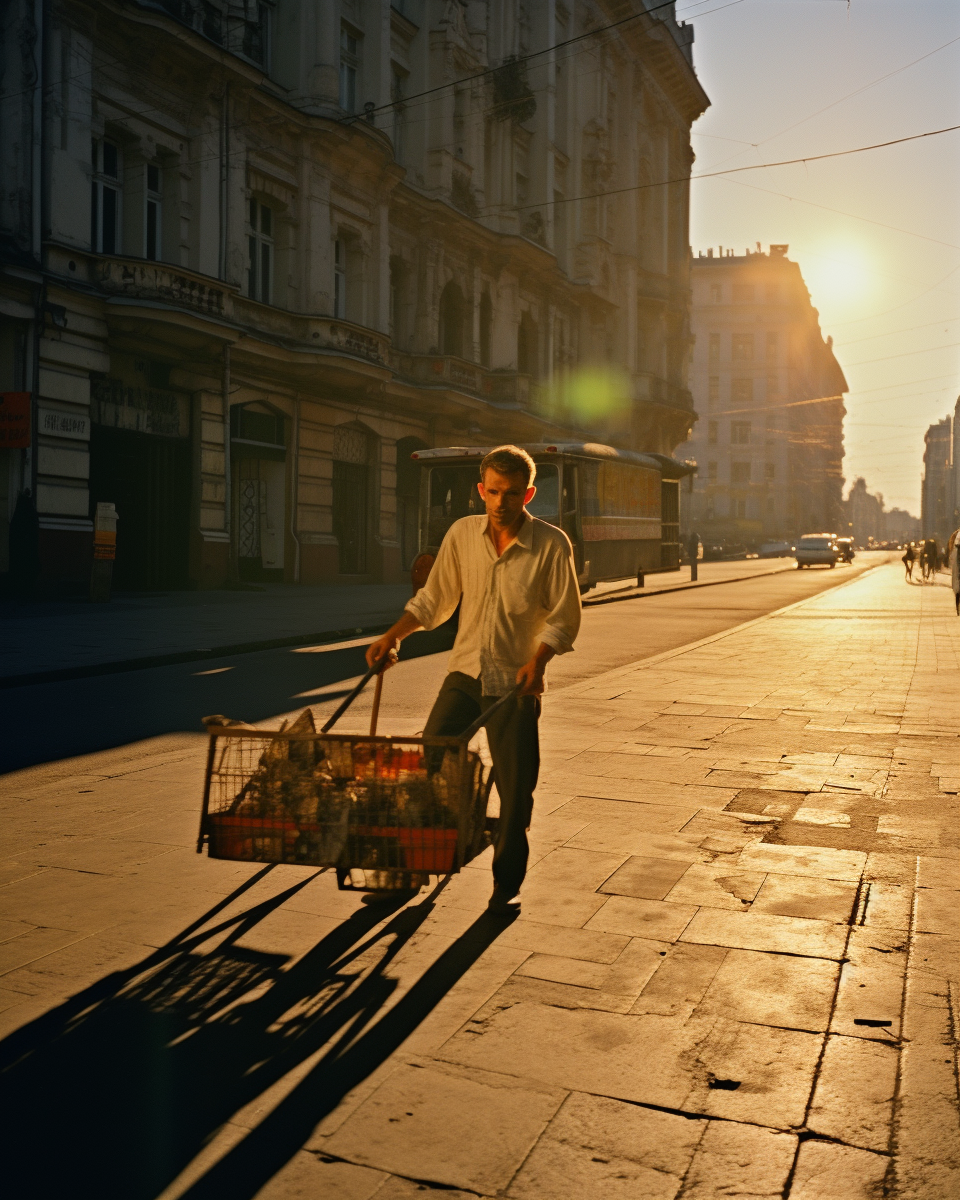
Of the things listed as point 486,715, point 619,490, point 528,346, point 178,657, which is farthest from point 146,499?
point 528,346

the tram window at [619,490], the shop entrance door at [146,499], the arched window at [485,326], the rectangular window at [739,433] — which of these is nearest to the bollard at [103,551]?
the shop entrance door at [146,499]

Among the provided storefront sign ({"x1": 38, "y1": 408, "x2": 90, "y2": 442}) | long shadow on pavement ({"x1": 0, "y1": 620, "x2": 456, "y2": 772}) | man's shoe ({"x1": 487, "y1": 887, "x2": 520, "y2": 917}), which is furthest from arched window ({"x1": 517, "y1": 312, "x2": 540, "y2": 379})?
man's shoe ({"x1": 487, "y1": 887, "x2": 520, "y2": 917})

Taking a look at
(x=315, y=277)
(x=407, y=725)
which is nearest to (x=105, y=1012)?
(x=407, y=725)

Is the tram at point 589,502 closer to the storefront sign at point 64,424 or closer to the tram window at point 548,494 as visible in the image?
the tram window at point 548,494

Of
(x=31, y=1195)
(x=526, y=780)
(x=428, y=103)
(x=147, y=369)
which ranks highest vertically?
(x=428, y=103)

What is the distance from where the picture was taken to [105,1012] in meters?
3.47

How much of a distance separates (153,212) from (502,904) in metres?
21.6

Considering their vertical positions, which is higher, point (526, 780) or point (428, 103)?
point (428, 103)

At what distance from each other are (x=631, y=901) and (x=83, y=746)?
4.77m

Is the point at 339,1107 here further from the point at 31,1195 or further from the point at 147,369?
the point at 147,369

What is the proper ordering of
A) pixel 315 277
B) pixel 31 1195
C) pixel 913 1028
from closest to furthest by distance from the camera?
pixel 31 1195, pixel 913 1028, pixel 315 277

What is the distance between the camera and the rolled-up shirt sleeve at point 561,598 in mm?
4410

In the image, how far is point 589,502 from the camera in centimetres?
2430

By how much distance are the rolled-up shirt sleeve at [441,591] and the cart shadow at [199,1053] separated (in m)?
1.14
